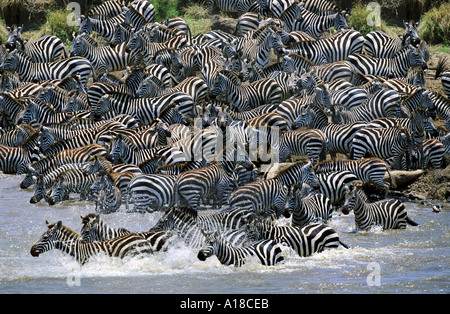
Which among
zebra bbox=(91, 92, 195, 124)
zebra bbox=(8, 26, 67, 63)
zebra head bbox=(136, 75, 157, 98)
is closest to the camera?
zebra bbox=(91, 92, 195, 124)

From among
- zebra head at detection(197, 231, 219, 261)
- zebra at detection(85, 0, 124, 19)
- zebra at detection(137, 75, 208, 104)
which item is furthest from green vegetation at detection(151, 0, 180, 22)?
zebra head at detection(197, 231, 219, 261)

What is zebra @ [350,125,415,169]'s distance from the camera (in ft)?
53.5

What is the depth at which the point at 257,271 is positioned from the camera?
37.2 feet

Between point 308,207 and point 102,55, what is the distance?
10.3m

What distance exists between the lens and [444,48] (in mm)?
23953

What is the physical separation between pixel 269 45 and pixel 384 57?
303 cm

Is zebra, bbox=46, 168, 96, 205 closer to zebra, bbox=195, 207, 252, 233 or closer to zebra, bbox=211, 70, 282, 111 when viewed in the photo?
zebra, bbox=195, 207, 252, 233

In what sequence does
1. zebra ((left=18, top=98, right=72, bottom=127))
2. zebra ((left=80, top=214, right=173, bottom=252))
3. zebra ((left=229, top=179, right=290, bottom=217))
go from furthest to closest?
zebra ((left=18, top=98, right=72, bottom=127)), zebra ((left=229, top=179, right=290, bottom=217)), zebra ((left=80, top=214, right=173, bottom=252))

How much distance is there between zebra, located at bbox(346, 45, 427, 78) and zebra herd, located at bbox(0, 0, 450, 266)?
4 cm

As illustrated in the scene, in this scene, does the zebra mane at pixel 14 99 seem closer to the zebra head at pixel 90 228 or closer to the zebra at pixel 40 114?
the zebra at pixel 40 114

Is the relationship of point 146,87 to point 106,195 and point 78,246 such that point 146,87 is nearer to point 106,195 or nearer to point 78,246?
point 106,195

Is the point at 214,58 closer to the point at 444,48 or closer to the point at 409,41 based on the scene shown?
the point at 409,41

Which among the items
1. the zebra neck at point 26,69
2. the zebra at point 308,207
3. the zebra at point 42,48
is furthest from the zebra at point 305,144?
the zebra at point 42,48

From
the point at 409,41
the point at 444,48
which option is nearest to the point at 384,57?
the point at 409,41
